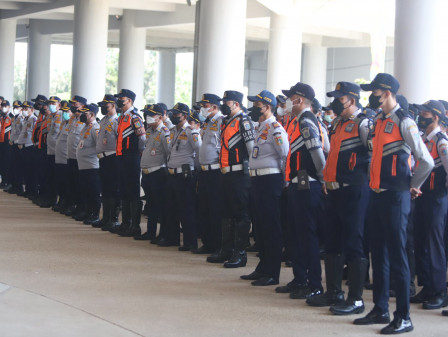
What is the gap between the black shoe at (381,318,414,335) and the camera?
19.9 ft

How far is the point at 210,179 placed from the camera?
976cm

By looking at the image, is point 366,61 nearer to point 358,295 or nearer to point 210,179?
point 210,179

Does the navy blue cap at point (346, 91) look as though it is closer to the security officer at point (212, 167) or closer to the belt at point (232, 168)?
the belt at point (232, 168)

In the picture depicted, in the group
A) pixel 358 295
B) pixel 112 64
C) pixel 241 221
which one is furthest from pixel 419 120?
pixel 112 64

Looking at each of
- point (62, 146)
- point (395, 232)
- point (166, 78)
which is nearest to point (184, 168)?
point (62, 146)

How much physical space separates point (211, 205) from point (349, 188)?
10.9ft

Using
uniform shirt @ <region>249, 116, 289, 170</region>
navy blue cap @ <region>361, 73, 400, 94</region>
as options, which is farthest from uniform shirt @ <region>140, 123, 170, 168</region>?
navy blue cap @ <region>361, 73, 400, 94</region>

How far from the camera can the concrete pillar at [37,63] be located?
31938 mm

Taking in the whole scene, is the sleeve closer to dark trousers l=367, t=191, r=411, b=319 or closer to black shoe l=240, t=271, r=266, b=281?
dark trousers l=367, t=191, r=411, b=319

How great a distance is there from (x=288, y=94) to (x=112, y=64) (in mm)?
51283

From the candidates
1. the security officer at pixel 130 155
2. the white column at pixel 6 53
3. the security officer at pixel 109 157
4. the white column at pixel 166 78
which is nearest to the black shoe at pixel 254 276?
the security officer at pixel 130 155

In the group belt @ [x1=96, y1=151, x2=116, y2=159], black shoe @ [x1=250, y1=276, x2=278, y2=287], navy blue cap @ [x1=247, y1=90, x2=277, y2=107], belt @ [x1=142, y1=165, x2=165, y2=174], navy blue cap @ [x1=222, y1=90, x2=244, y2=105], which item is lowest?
black shoe @ [x1=250, y1=276, x2=278, y2=287]

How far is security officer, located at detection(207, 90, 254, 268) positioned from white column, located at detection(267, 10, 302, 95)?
1511 cm

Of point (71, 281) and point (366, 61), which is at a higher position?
point (366, 61)
